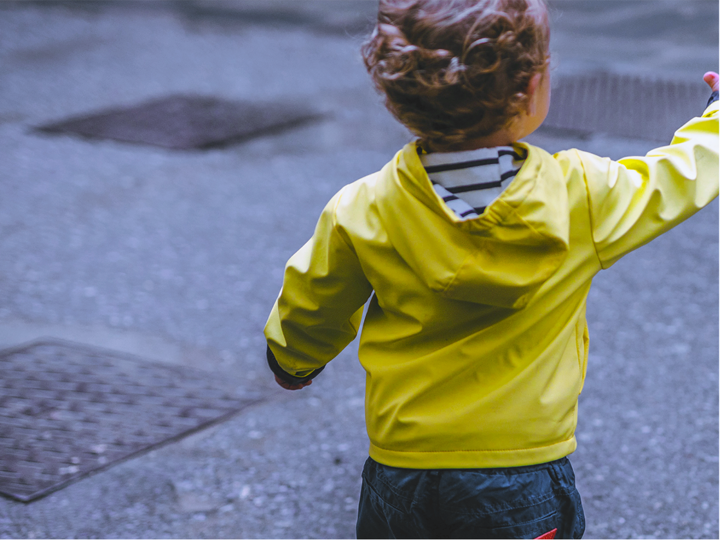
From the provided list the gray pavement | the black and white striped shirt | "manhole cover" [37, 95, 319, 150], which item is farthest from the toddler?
"manhole cover" [37, 95, 319, 150]

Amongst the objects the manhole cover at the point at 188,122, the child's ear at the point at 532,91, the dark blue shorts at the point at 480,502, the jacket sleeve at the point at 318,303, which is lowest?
the manhole cover at the point at 188,122

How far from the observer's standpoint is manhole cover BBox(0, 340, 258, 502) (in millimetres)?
2818

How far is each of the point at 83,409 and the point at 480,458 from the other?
1.99 m

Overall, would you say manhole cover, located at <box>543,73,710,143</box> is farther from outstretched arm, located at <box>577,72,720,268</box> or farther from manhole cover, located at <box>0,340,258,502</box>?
outstretched arm, located at <box>577,72,720,268</box>

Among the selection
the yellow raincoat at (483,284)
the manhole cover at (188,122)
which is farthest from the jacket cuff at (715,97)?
the manhole cover at (188,122)

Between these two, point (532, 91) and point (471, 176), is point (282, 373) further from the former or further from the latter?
point (532, 91)

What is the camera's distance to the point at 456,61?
1338 millimetres

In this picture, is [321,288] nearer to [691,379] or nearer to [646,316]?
[691,379]

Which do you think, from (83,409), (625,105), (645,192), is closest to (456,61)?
(645,192)

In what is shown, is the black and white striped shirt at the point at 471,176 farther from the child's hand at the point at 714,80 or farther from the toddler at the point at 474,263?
the child's hand at the point at 714,80

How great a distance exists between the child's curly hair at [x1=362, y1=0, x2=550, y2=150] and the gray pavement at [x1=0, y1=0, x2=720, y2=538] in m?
0.14

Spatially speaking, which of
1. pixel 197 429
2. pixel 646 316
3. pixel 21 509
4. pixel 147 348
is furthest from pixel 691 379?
pixel 21 509

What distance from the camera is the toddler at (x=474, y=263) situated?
4.50 ft

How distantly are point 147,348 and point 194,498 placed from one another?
1.04m
